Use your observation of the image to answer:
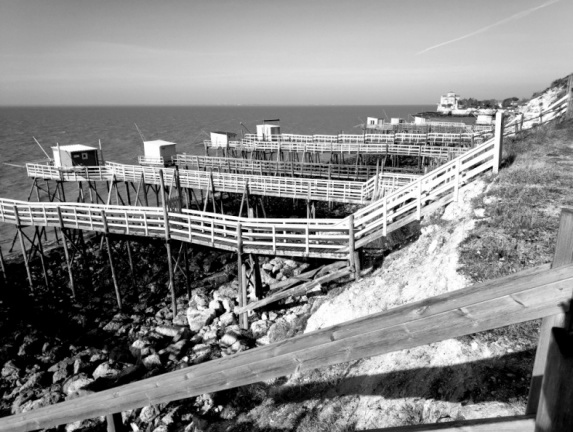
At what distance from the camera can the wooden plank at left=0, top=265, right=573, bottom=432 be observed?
159 centimetres

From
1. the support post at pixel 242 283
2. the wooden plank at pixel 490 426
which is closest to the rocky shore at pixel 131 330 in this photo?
the support post at pixel 242 283

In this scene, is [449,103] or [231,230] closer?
[231,230]

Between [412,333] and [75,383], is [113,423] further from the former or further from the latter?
[75,383]

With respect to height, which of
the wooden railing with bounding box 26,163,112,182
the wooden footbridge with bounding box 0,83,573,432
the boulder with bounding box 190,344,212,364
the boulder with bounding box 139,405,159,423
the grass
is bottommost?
the boulder with bounding box 190,344,212,364

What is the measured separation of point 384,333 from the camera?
6.06 ft

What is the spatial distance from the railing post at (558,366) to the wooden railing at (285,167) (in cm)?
2750

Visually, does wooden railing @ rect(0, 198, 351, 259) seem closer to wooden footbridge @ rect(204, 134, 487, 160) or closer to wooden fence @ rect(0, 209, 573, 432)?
wooden fence @ rect(0, 209, 573, 432)

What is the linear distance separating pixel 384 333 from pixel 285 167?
3196cm

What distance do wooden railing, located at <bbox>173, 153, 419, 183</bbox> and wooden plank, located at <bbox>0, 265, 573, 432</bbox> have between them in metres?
27.2

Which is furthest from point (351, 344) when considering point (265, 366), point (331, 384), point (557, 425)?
point (331, 384)

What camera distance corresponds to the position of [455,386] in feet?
16.3

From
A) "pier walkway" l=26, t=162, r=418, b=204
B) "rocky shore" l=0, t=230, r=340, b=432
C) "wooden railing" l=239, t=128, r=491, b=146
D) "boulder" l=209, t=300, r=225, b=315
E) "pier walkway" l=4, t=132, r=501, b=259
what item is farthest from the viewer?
"wooden railing" l=239, t=128, r=491, b=146

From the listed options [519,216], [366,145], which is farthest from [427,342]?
[366,145]

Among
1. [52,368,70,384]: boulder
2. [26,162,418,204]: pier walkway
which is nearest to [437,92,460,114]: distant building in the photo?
[26,162,418,204]: pier walkway
